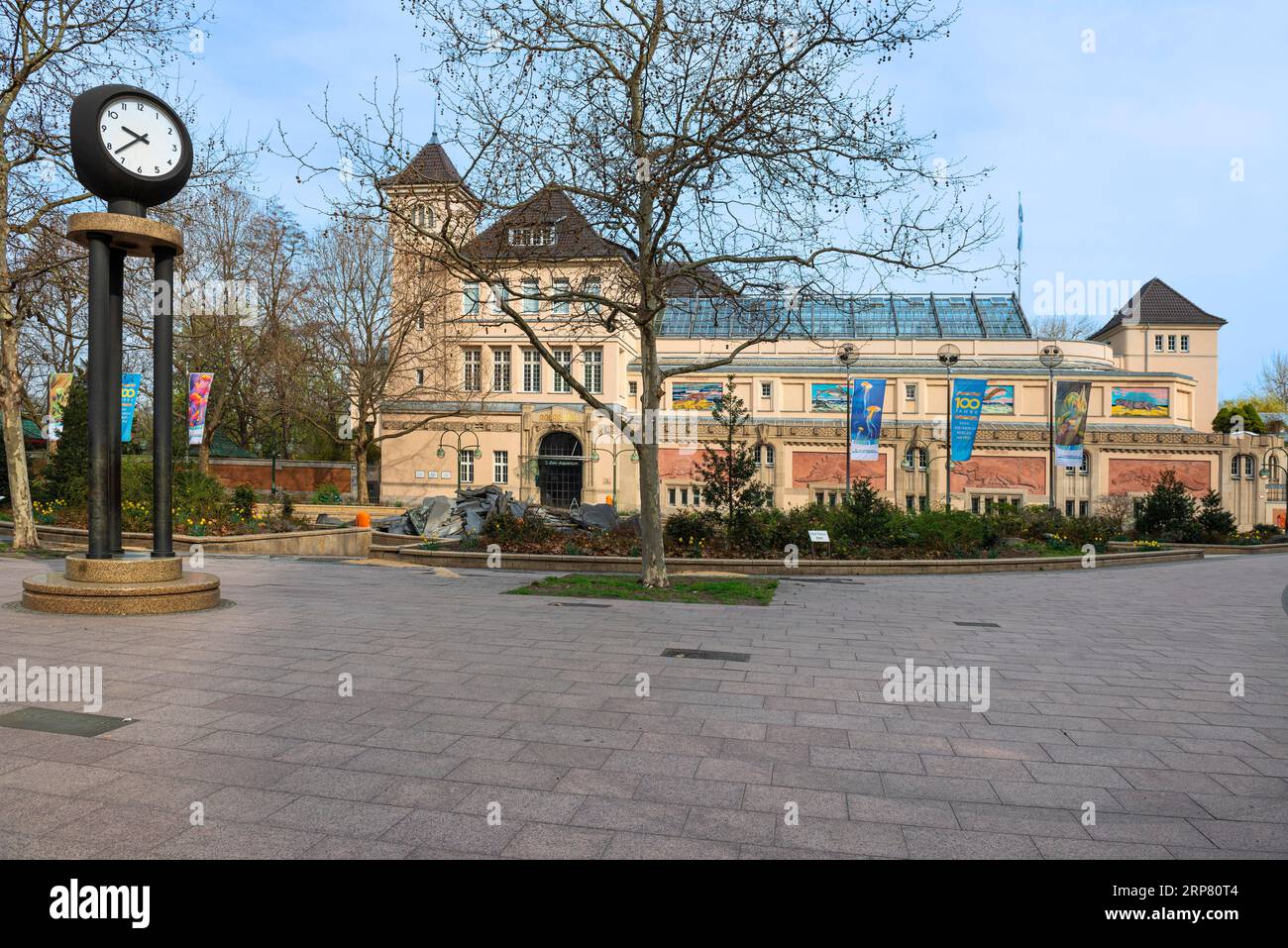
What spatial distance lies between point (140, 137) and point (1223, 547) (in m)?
32.7

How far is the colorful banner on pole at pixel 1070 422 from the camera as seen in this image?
3903 cm

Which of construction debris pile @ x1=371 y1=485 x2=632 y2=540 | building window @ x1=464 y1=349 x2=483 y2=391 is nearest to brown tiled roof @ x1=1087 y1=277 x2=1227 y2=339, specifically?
building window @ x1=464 y1=349 x2=483 y2=391

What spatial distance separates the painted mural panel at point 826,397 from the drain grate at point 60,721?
5495 centimetres

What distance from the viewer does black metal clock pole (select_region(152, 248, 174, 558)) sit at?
11.1m

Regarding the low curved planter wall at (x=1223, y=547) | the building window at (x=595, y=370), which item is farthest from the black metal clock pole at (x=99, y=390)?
the building window at (x=595, y=370)

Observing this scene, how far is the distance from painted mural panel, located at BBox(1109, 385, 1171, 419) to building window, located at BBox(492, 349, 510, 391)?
42.6 m

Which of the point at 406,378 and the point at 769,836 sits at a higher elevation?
the point at 406,378

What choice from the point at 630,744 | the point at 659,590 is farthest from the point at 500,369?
the point at 630,744

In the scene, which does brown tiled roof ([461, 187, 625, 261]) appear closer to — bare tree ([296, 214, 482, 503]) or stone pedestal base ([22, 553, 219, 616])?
stone pedestal base ([22, 553, 219, 616])

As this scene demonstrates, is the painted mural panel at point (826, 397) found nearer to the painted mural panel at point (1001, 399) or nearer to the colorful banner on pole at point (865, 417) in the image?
the painted mural panel at point (1001, 399)

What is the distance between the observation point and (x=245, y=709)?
243 inches
